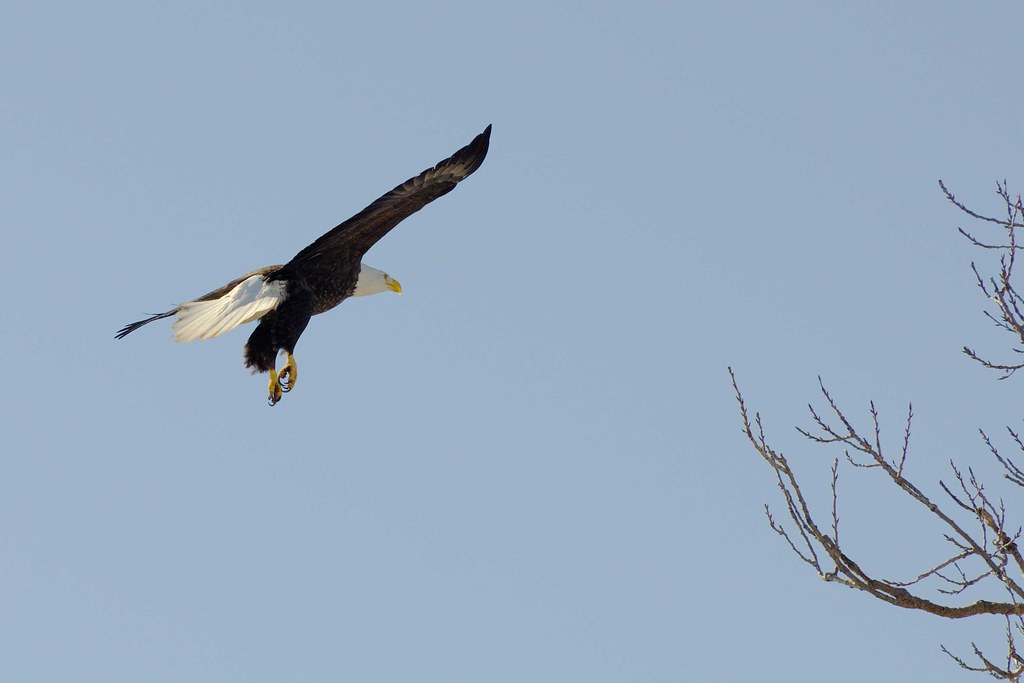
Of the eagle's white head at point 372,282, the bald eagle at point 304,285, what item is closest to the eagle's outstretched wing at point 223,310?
the bald eagle at point 304,285

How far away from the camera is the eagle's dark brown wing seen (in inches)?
293

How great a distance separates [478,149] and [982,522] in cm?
466

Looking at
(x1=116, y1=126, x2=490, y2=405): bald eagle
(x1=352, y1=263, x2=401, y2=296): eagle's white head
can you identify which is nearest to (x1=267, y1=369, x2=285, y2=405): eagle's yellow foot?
(x1=116, y1=126, x2=490, y2=405): bald eagle

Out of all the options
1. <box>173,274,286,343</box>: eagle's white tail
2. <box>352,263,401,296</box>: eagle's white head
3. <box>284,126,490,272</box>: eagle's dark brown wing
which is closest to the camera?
<box>173,274,286,343</box>: eagle's white tail

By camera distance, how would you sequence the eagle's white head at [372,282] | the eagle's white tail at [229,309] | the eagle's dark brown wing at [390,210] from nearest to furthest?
the eagle's white tail at [229,309] < the eagle's dark brown wing at [390,210] < the eagle's white head at [372,282]

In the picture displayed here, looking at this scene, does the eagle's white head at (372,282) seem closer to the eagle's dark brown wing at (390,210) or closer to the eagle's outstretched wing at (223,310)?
the eagle's dark brown wing at (390,210)

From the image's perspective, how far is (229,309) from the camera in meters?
6.91

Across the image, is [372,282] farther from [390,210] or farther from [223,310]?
[223,310]

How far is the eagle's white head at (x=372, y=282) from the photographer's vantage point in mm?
7895

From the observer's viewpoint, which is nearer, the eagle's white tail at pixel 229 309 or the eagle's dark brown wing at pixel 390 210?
the eagle's white tail at pixel 229 309

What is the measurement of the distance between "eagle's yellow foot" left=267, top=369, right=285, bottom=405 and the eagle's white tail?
333 millimetres

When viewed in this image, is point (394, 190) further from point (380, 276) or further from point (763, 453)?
point (763, 453)

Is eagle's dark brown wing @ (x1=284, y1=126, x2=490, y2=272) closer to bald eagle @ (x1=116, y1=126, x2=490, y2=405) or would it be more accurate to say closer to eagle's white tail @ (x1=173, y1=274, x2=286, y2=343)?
bald eagle @ (x1=116, y1=126, x2=490, y2=405)

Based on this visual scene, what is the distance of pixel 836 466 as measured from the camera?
370cm
